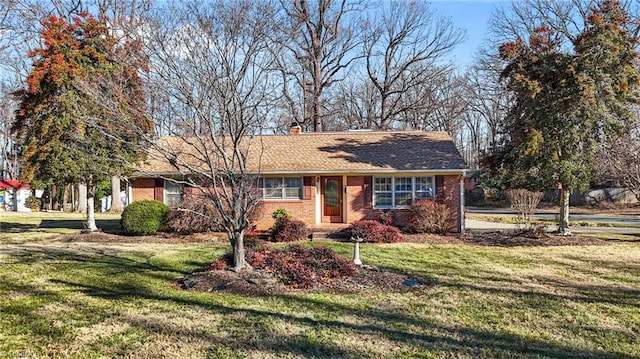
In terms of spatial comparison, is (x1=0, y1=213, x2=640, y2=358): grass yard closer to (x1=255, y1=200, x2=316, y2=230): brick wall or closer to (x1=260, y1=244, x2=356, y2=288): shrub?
(x1=260, y1=244, x2=356, y2=288): shrub

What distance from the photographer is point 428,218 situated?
54.0 feet

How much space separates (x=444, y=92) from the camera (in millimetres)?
42375

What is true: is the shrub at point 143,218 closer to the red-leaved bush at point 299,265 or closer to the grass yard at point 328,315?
the grass yard at point 328,315

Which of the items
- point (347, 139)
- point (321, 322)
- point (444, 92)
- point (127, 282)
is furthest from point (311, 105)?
point (321, 322)

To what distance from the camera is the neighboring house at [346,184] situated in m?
17.5

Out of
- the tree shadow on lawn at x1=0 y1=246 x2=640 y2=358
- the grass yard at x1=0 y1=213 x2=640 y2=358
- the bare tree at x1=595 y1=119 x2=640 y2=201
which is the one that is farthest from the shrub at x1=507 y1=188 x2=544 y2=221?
the tree shadow on lawn at x1=0 y1=246 x2=640 y2=358

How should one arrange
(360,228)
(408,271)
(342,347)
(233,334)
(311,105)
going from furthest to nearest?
(311,105)
(360,228)
(408,271)
(233,334)
(342,347)

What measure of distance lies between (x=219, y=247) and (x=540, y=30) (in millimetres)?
13539

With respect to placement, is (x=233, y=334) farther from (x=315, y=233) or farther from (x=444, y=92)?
(x=444, y=92)

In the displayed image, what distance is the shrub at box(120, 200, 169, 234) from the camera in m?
16.5

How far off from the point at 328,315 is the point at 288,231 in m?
9.08

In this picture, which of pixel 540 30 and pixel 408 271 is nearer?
pixel 408 271

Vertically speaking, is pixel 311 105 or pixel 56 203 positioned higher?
pixel 311 105

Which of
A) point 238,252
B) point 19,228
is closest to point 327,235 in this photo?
point 238,252
